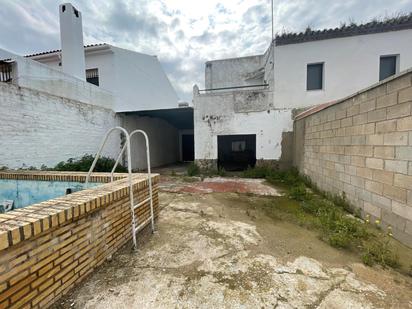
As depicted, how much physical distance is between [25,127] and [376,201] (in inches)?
300

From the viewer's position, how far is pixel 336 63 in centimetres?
702

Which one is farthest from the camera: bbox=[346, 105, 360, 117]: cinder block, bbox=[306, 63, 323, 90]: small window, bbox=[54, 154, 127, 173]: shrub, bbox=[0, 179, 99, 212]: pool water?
bbox=[306, 63, 323, 90]: small window

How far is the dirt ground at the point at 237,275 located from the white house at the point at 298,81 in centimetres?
509

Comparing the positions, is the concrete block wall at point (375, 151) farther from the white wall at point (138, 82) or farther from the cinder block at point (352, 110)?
the white wall at point (138, 82)

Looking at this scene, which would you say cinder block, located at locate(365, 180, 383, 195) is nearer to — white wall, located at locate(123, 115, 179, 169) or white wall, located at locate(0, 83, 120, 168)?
white wall, located at locate(0, 83, 120, 168)

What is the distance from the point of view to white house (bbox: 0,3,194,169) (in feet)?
16.3

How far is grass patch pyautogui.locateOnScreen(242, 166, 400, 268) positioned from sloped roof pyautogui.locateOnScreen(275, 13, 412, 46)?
5296 millimetres

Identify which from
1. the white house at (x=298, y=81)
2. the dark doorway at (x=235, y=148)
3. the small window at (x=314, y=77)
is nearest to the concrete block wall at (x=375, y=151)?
the white house at (x=298, y=81)

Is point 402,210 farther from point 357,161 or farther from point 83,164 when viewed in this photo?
point 83,164

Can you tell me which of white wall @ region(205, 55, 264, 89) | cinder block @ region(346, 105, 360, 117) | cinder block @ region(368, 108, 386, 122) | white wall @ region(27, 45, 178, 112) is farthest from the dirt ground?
white wall @ region(205, 55, 264, 89)

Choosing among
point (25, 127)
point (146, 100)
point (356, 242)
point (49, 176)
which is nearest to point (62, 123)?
point (25, 127)

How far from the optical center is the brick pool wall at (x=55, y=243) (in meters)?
1.22

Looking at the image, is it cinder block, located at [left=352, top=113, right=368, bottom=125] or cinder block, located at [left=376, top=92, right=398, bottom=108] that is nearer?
cinder block, located at [left=376, top=92, right=398, bottom=108]

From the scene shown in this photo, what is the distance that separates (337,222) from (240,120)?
206 inches
